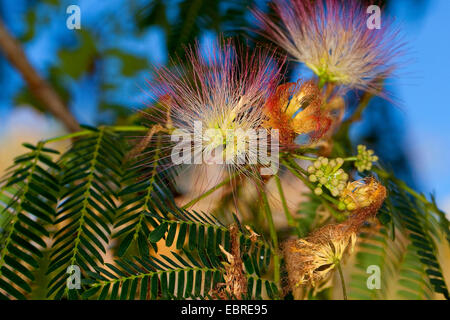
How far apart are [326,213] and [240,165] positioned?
0.51m

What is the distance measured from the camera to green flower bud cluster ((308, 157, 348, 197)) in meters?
0.65

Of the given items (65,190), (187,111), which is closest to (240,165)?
(187,111)

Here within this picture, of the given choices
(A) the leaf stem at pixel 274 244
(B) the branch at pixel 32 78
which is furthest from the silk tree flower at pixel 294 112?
(B) the branch at pixel 32 78

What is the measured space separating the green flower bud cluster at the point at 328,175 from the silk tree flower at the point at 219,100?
0.34 ft

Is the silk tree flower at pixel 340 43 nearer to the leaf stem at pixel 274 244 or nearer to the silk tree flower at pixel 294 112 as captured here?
the silk tree flower at pixel 294 112

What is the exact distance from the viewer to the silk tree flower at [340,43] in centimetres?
83

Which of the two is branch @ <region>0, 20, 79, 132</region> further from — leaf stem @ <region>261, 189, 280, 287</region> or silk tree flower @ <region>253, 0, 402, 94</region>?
leaf stem @ <region>261, 189, 280, 287</region>

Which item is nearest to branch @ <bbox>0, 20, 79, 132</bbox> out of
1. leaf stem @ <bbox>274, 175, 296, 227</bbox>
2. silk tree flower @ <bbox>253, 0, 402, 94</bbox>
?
silk tree flower @ <bbox>253, 0, 402, 94</bbox>

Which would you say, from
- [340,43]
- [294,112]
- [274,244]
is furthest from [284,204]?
[340,43]

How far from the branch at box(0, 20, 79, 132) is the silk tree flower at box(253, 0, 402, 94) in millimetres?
1305

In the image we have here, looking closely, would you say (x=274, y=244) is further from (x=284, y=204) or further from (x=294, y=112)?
(x=294, y=112)

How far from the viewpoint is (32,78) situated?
6.15ft

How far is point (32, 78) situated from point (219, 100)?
150 centimetres
